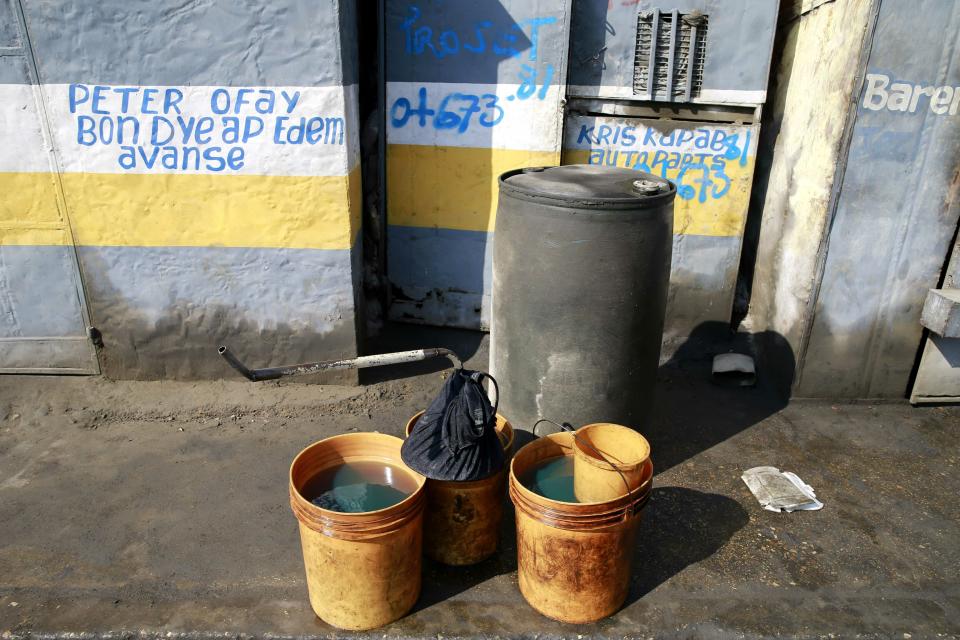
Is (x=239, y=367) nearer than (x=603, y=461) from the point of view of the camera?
No

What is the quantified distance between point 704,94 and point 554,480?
3493 millimetres

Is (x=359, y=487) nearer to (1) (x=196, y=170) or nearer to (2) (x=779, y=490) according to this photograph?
(2) (x=779, y=490)

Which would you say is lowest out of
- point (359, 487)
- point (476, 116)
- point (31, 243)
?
point (359, 487)

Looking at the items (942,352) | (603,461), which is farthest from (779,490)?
(942,352)

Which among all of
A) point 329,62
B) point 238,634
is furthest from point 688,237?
point 238,634

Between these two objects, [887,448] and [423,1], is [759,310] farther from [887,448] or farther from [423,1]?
[423,1]

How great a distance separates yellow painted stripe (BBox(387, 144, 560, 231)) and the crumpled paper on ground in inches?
Answer: 110

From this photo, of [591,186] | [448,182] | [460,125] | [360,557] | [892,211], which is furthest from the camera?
[448,182]

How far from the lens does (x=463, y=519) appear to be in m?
3.58

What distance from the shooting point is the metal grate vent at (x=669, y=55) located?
5352 millimetres

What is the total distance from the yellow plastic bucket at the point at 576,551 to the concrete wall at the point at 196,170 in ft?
8.19

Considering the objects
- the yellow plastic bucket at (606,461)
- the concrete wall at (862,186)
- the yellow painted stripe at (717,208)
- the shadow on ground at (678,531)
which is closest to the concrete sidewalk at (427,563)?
the shadow on ground at (678,531)

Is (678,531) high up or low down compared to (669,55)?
down

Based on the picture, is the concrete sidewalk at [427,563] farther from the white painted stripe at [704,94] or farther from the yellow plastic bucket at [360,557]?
the white painted stripe at [704,94]
